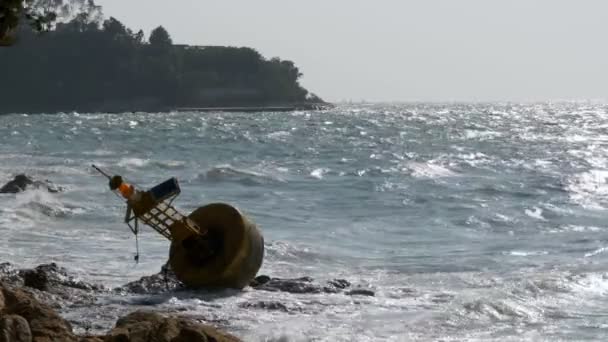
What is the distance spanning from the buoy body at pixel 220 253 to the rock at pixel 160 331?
451cm

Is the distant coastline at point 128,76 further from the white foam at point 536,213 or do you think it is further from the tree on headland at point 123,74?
the white foam at point 536,213

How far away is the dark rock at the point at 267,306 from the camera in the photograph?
11508mm

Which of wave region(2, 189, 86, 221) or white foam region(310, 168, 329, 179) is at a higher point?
wave region(2, 189, 86, 221)

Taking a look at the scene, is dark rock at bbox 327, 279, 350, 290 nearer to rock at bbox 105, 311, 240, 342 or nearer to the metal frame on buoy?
the metal frame on buoy

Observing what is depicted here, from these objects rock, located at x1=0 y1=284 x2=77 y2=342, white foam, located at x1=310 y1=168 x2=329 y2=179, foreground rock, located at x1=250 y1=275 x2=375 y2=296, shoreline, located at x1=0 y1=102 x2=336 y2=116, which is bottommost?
shoreline, located at x1=0 y1=102 x2=336 y2=116

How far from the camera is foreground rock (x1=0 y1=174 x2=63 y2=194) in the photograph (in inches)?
981

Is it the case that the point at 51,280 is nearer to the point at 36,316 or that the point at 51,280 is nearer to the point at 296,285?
the point at 296,285

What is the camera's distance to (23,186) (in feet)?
82.3

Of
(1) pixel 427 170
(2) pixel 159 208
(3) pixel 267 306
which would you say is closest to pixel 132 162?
(1) pixel 427 170

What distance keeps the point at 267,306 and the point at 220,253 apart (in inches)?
41.2

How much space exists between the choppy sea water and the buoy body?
29 centimetres

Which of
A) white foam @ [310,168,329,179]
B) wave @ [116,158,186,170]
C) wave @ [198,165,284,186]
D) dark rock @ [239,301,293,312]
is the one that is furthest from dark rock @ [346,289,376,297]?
wave @ [116,158,186,170]

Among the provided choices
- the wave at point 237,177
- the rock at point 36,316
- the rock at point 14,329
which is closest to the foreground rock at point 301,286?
the rock at point 36,316

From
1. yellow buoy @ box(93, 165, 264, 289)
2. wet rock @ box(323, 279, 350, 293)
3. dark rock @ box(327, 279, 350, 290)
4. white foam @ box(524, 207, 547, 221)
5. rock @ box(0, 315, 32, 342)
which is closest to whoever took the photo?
rock @ box(0, 315, 32, 342)
